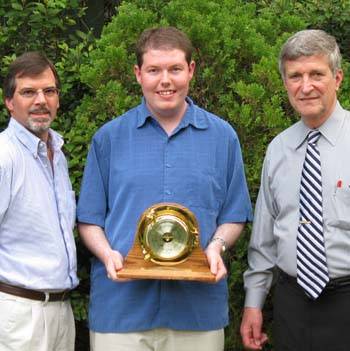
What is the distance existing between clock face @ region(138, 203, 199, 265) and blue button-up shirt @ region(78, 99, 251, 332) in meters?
0.15

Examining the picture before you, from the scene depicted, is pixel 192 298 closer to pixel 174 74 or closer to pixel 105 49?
pixel 174 74

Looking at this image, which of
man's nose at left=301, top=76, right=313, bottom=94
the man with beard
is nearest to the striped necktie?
man's nose at left=301, top=76, right=313, bottom=94

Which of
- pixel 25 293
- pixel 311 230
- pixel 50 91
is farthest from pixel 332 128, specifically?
pixel 25 293

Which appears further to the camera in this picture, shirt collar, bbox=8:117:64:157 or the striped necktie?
shirt collar, bbox=8:117:64:157

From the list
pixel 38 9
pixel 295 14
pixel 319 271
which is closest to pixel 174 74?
pixel 319 271

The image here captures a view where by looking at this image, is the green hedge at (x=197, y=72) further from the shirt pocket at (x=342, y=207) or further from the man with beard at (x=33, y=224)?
the shirt pocket at (x=342, y=207)

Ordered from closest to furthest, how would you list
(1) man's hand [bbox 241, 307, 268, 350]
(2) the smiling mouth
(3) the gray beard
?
(2) the smiling mouth, (3) the gray beard, (1) man's hand [bbox 241, 307, 268, 350]

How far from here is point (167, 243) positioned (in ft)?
12.8

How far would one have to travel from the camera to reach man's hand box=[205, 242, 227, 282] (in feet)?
12.4

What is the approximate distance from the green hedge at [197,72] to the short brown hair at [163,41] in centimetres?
71

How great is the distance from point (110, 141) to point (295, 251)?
1070mm

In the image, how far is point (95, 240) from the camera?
407cm

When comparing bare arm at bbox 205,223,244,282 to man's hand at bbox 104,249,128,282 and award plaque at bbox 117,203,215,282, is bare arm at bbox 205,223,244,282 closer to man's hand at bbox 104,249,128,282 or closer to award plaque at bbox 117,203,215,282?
award plaque at bbox 117,203,215,282

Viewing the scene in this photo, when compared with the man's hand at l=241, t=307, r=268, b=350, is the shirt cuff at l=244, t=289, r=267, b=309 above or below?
above
